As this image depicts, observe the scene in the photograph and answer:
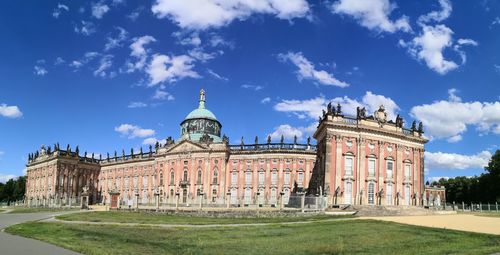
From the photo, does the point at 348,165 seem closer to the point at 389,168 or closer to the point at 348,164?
the point at 348,164

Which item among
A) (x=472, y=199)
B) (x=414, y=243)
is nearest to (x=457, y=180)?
(x=472, y=199)

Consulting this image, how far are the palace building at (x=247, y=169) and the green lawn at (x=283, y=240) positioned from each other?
737 inches

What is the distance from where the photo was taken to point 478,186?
94.6 m

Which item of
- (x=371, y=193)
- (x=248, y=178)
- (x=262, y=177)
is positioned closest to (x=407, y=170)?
(x=371, y=193)

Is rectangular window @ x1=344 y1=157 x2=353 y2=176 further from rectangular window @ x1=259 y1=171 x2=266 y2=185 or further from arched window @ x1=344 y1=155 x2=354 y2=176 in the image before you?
rectangular window @ x1=259 y1=171 x2=266 y2=185

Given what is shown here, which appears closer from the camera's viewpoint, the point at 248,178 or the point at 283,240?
the point at 283,240

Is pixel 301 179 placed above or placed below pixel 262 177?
below

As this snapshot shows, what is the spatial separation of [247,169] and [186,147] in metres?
12.6

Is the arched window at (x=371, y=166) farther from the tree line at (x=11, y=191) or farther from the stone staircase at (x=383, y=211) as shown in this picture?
the tree line at (x=11, y=191)

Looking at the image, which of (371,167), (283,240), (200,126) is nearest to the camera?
(283,240)

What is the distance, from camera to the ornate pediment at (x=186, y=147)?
85688mm

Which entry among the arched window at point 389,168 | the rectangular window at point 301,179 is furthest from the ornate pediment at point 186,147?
the arched window at point 389,168

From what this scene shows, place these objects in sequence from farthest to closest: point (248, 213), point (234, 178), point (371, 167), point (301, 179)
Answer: point (234, 178)
point (301, 179)
point (371, 167)
point (248, 213)

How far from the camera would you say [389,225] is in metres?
31.3
